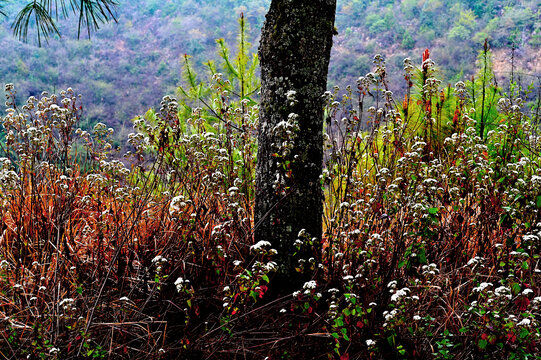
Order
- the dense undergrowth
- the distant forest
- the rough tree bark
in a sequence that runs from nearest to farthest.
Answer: the dense undergrowth, the rough tree bark, the distant forest

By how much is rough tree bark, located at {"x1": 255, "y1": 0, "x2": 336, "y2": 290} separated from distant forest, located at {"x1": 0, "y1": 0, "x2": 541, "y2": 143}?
23.4m

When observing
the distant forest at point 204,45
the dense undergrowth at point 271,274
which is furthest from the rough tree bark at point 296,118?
the distant forest at point 204,45

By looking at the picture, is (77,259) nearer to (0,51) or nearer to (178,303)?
(178,303)

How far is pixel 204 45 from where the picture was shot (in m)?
39.9

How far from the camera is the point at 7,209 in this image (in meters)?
3.41

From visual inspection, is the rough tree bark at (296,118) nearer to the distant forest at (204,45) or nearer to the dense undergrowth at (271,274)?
the dense undergrowth at (271,274)

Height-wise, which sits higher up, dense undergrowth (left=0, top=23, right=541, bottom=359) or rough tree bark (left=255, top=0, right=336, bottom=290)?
rough tree bark (left=255, top=0, right=336, bottom=290)

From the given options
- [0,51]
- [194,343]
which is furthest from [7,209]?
[0,51]

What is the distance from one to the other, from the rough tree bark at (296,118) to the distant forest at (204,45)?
23.4m

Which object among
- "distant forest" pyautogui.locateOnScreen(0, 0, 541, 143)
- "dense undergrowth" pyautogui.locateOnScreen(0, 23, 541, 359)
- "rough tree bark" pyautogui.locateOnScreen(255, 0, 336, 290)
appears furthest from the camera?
"distant forest" pyautogui.locateOnScreen(0, 0, 541, 143)

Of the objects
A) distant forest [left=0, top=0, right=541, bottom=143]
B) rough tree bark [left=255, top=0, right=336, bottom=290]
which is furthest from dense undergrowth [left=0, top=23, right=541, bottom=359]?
distant forest [left=0, top=0, right=541, bottom=143]

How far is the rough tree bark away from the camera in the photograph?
100 inches

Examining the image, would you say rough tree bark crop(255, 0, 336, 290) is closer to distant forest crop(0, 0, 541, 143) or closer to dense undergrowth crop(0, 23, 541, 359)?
dense undergrowth crop(0, 23, 541, 359)

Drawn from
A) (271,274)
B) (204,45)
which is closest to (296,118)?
(271,274)
